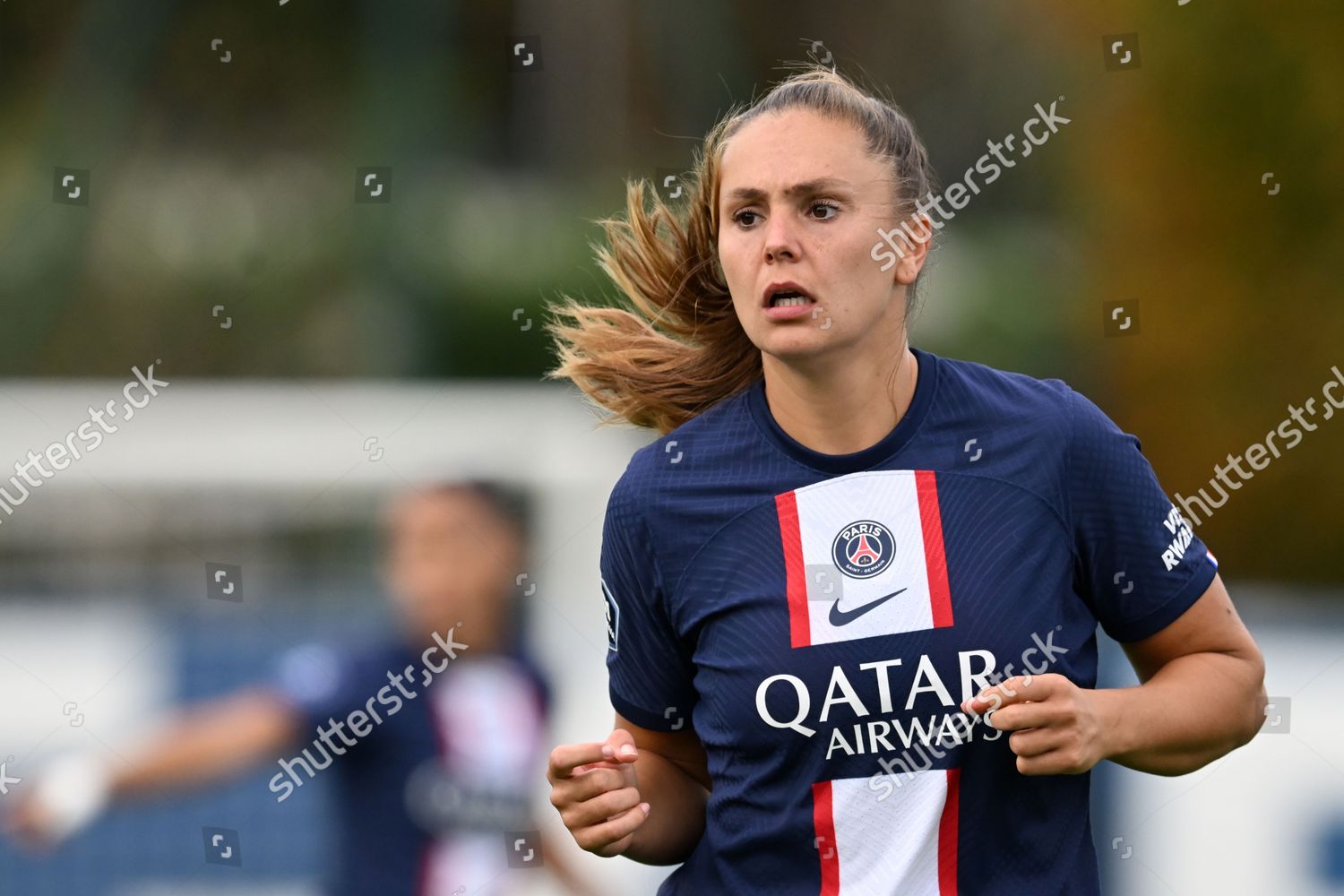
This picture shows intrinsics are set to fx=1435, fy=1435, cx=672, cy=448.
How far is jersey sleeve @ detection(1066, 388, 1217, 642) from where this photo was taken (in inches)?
72.0

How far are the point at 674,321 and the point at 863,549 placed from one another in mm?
575

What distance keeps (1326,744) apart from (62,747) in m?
3.66

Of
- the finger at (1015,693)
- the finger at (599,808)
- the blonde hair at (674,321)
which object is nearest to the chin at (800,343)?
the blonde hair at (674,321)

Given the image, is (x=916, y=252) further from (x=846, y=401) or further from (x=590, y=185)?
(x=590, y=185)

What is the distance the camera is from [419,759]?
124 inches

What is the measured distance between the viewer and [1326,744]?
390 centimetres

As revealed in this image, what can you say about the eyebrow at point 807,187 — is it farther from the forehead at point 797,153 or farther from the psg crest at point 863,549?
the psg crest at point 863,549

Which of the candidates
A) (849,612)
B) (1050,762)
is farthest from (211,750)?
(1050,762)

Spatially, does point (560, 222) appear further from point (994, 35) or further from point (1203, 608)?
point (1203, 608)

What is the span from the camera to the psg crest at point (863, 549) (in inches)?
72.6

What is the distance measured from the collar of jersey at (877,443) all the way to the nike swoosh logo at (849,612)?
0.17 m

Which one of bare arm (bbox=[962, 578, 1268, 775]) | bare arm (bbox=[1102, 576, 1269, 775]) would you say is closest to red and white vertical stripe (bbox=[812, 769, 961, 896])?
bare arm (bbox=[962, 578, 1268, 775])

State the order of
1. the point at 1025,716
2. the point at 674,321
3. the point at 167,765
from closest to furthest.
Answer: the point at 1025,716 < the point at 674,321 < the point at 167,765

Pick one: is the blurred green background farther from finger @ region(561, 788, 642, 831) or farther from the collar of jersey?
finger @ region(561, 788, 642, 831)
